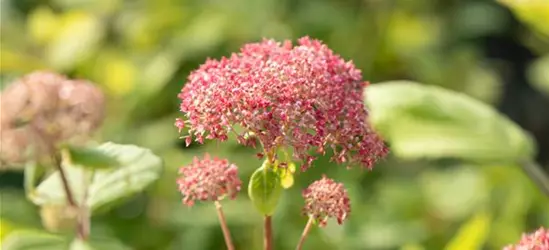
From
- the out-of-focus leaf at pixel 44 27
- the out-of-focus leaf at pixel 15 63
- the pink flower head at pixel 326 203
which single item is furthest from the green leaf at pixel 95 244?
the out-of-focus leaf at pixel 44 27

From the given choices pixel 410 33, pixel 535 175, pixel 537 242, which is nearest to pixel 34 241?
pixel 537 242

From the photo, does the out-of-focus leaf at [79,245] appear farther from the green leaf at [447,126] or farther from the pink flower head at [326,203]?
the green leaf at [447,126]

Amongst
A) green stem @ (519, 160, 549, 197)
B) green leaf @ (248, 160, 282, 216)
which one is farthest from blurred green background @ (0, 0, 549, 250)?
green leaf @ (248, 160, 282, 216)

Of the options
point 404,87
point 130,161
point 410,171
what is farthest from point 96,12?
point 130,161

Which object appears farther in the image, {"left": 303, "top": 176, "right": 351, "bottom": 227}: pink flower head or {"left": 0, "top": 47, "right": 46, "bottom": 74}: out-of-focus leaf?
{"left": 0, "top": 47, "right": 46, "bottom": 74}: out-of-focus leaf

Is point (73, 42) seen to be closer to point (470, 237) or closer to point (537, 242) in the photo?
point (470, 237)

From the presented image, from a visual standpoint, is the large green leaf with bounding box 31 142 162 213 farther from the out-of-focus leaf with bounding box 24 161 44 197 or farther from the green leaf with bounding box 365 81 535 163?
the green leaf with bounding box 365 81 535 163

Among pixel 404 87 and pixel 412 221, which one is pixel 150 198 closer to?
pixel 412 221
